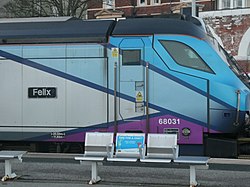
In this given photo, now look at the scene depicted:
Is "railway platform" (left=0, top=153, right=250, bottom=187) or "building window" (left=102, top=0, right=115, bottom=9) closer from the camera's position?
"railway platform" (left=0, top=153, right=250, bottom=187)

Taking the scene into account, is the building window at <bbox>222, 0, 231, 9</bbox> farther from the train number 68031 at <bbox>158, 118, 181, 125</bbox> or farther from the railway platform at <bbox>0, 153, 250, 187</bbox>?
the railway platform at <bbox>0, 153, 250, 187</bbox>

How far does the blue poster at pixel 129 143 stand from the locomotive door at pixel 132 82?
2185 mm

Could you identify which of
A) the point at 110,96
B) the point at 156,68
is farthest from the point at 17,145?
the point at 156,68

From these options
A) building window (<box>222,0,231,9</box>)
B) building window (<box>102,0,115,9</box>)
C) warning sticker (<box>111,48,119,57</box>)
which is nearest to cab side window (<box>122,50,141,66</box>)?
warning sticker (<box>111,48,119,57</box>)

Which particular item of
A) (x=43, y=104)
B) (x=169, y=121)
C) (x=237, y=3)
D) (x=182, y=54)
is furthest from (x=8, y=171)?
(x=237, y=3)

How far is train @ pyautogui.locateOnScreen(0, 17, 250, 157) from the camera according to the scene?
10.6 m

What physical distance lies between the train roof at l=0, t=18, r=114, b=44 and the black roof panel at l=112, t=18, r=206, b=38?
376mm

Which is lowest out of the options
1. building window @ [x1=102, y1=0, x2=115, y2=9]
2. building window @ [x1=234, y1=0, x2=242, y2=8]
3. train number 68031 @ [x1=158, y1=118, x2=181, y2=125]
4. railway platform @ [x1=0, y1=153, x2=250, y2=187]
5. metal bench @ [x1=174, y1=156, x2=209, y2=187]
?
railway platform @ [x1=0, y1=153, x2=250, y2=187]

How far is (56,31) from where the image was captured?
11.4m

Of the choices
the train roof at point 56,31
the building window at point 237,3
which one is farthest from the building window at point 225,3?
the train roof at point 56,31

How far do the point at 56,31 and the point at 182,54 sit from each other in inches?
112

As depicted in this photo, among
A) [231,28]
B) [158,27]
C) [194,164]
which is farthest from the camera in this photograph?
[231,28]

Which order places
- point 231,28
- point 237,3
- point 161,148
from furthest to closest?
point 237,3 < point 231,28 < point 161,148

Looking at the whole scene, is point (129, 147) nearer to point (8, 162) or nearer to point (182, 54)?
point (8, 162)
